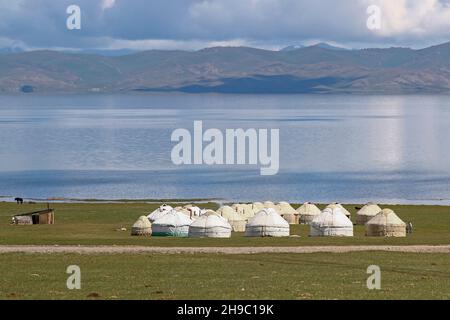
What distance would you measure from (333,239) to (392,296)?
34.6 m

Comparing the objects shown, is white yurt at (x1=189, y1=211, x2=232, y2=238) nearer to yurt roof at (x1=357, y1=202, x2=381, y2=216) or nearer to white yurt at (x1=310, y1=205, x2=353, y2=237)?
white yurt at (x1=310, y1=205, x2=353, y2=237)

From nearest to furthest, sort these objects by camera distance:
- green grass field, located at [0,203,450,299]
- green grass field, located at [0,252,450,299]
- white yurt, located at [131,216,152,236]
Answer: green grass field, located at [0,252,450,299]
green grass field, located at [0,203,450,299]
white yurt, located at [131,216,152,236]

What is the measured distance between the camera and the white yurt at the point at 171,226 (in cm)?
7488

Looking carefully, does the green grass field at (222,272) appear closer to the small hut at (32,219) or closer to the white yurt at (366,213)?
the small hut at (32,219)

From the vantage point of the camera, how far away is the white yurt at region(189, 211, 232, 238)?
71250 millimetres

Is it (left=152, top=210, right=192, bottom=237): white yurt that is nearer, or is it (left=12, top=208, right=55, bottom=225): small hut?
(left=152, top=210, right=192, bottom=237): white yurt

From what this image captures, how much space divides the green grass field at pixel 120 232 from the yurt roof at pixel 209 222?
1406 mm

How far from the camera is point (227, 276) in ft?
135

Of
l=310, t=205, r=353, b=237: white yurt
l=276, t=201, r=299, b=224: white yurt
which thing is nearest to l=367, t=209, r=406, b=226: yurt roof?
l=310, t=205, r=353, b=237: white yurt

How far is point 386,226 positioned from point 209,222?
42.0 feet

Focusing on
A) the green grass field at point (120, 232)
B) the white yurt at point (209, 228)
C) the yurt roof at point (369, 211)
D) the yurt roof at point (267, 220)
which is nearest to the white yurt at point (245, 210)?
the green grass field at point (120, 232)

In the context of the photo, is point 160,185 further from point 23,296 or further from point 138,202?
point 23,296

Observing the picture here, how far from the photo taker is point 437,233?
76562 millimetres

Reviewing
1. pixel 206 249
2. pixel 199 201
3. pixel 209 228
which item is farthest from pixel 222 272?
pixel 199 201
